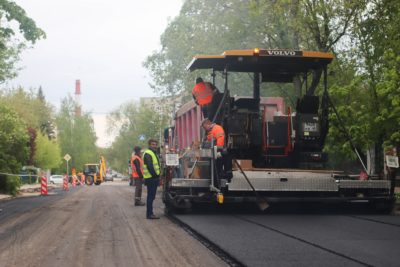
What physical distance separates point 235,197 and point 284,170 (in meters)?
1.07

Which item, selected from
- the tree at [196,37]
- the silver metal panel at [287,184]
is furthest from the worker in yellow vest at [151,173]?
the tree at [196,37]

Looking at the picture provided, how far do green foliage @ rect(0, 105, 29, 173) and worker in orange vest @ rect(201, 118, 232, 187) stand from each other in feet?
62.3

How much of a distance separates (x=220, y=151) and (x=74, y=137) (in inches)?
2994

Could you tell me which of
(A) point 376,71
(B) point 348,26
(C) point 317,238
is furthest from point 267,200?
(B) point 348,26

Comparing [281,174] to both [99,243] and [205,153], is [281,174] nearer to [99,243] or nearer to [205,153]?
[205,153]

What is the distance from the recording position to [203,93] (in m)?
12.8

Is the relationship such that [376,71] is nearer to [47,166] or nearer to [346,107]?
[346,107]

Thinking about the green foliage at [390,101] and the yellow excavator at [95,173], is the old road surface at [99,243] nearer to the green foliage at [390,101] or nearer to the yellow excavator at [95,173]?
the green foliage at [390,101]

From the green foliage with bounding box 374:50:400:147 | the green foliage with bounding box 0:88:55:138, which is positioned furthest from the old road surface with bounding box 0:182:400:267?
the green foliage with bounding box 0:88:55:138

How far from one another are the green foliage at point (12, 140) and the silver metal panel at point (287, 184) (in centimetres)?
1943

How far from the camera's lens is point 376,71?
18.4 metres

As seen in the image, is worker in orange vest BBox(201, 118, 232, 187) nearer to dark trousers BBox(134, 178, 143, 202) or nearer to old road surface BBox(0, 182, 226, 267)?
old road surface BBox(0, 182, 226, 267)

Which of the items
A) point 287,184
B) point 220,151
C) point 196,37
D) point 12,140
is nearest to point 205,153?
point 220,151

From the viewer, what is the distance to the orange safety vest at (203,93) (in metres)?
12.8
